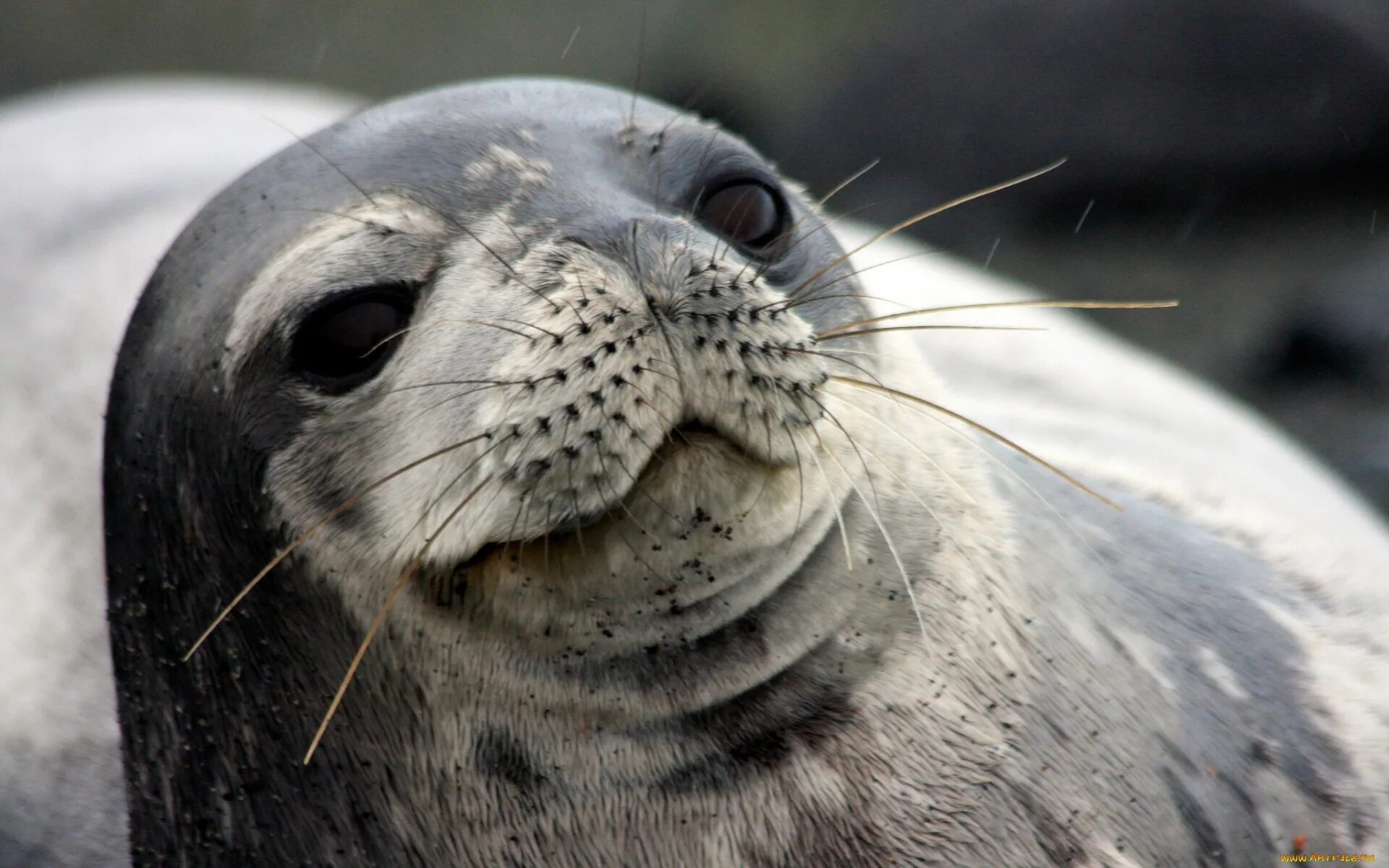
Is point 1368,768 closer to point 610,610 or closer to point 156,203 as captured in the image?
point 610,610

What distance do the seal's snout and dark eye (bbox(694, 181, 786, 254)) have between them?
249mm

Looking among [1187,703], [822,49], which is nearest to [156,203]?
[1187,703]

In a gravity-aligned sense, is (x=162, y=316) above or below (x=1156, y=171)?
below

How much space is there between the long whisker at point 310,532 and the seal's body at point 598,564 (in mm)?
11

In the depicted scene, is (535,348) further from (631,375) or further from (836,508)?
(836,508)

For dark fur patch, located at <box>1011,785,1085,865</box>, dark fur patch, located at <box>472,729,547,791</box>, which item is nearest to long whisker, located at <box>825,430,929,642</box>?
dark fur patch, located at <box>1011,785,1085,865</box>

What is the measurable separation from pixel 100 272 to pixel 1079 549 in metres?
2.82

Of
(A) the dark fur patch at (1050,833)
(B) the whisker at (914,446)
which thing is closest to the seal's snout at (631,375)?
(B) the whisker at (914,446)

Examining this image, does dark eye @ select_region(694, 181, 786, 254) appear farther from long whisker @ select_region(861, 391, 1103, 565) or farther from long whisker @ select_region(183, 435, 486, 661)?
long whisker @ select_region(183, 435, 486, 661)

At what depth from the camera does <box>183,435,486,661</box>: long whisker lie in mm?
1591

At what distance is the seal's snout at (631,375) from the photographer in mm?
1551

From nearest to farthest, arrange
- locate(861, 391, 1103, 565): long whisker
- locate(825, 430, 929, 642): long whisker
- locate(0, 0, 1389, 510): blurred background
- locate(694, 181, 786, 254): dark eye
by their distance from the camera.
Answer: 1. locate(825, 430, 929, 642): long whisker
2. locate(694, 181, 786, 254): dark eye
3. locate(861, 391, 1103, 565): long whisker
4. locate(0, 0, 1389, 510): blurred background

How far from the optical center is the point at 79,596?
328 centimetres

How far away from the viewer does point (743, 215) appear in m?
1.91
